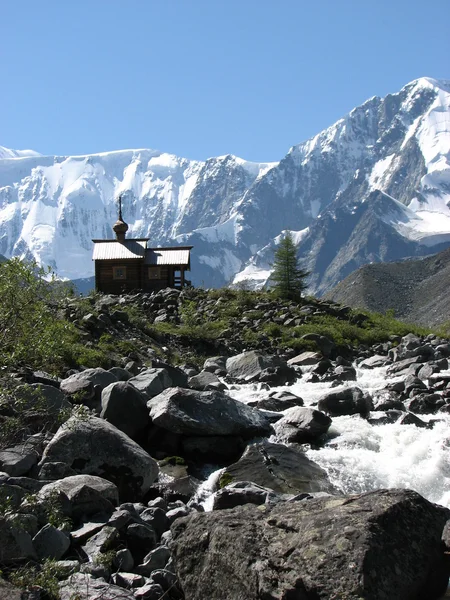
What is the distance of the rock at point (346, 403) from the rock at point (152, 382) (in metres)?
4.22

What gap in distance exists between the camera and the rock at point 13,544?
27.1ft

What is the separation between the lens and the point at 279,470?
13.2 m

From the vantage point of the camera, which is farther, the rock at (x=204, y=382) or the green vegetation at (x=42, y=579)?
the rock at (x=204, y=382)

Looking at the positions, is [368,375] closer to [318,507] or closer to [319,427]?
[319,427]

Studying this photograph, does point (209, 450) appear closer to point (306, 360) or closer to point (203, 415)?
point (203, 415)

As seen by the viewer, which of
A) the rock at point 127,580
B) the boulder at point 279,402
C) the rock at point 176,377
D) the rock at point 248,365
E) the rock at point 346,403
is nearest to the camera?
the rock at point 127,580

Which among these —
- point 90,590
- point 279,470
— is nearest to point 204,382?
point 279,470

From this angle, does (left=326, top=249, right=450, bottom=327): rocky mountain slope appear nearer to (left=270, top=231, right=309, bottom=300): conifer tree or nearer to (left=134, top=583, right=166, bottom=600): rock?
(left=270, top=231, right=309, bottom=300): conifer tree

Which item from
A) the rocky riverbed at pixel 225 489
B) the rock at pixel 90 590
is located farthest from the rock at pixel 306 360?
the rock at pixel 90 590

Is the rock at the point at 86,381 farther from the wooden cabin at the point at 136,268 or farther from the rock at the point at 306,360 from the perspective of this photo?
the wooden cabin at the point at 136,268

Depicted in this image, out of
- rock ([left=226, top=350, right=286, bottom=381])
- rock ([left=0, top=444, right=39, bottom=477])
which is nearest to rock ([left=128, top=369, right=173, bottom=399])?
rock ([left=226, top=350, right=286, bottom=381])

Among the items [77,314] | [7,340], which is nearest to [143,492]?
[7,340]

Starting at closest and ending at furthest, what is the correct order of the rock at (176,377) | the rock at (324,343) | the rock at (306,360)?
the rock at (176,377) < the rock at (306,360) < the rock at (324,343)

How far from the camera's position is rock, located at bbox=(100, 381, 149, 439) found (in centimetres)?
1486
